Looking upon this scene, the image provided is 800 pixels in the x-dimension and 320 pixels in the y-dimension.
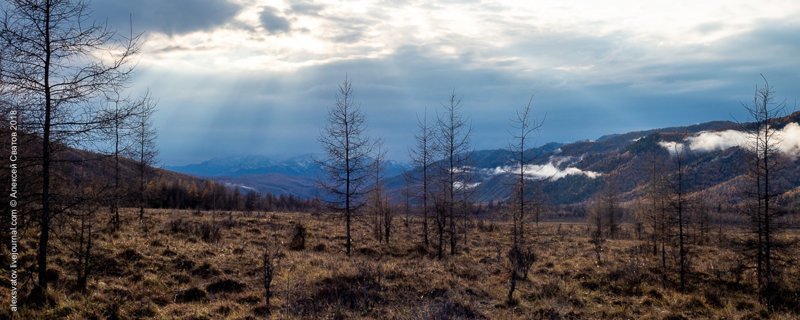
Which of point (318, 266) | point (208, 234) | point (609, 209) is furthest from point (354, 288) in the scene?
point (609, 209)

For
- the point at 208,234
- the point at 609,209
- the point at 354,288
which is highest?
the point at 208,234

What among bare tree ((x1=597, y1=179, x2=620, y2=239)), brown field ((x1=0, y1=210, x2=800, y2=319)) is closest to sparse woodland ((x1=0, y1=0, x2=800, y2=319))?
brown field ((x1=0, y1=210, x2=800, y2=319))

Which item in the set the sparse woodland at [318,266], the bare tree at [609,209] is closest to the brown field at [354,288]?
the sparse woodland at [318,266]

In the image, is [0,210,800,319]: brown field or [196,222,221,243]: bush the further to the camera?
[196,222,221,243]: bush

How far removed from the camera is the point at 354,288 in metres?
14.2

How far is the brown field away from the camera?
11711 millimetres


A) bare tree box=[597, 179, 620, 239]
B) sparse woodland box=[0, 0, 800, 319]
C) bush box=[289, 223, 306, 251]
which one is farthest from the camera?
bare tree box=[597, 179, 620, 239]

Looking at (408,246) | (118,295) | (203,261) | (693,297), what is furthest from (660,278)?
(118,295)

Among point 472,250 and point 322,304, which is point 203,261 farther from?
point 472,250

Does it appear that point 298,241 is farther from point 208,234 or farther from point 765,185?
point 765,185

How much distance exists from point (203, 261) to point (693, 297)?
658 inches

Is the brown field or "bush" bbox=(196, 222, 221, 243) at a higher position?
"bush" bbox=(196, 222, 221, 243)

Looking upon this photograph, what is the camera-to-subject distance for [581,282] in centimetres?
1856

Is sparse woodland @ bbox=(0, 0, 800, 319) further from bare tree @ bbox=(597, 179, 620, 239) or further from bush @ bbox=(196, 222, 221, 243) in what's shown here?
bare tree @ bbox=(597, 179, 620, 239)
